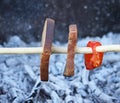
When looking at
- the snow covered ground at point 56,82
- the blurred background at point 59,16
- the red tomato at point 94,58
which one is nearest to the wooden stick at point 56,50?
the red tomato at point 94,58

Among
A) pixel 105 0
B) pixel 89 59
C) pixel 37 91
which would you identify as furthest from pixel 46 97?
pixel 105 0

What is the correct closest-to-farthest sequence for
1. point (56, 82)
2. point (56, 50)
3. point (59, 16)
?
point (56, 50), point (56, 82), point (59, 16)

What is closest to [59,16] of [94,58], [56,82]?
[56,82]

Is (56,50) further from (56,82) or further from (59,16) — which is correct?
(59,16)

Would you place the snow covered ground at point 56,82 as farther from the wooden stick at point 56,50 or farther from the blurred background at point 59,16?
the wooden stick at point 56,50

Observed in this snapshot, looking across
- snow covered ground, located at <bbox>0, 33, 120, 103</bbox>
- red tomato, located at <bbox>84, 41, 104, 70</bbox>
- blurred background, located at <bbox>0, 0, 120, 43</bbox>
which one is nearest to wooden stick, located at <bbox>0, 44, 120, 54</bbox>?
red tomato, located at <bbox>84, 41, 104, 70</bbox>

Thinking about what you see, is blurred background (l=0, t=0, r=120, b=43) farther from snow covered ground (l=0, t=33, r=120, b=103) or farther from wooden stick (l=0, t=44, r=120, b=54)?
wooden stick (l=0, t=44, r=120, b=54)
